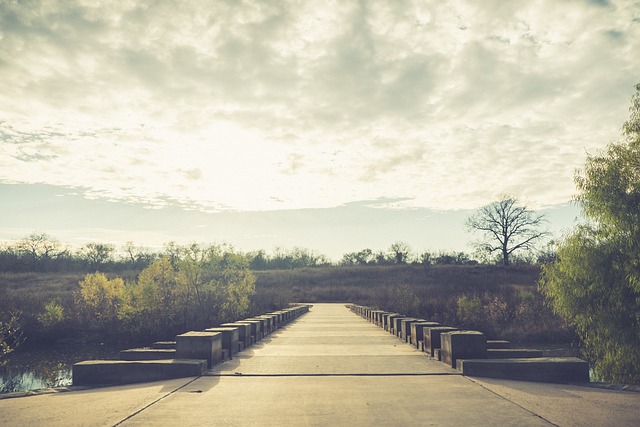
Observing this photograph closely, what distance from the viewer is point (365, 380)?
7.38 meters

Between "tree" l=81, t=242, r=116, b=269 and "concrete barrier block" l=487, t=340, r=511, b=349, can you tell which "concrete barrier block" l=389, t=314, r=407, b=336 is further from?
"tree" l=81, t=242, r=116, b=269

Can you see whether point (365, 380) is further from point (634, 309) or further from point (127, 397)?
point (634, 309)

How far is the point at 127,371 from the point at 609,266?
11941 millimetres

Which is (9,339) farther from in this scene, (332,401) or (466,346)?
(466,346)

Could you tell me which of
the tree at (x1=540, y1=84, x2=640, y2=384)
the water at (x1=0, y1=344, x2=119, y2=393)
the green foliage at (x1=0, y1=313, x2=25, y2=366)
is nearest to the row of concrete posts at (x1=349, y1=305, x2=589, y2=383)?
the tree at (x1=540, y1=84, x2=640, y2=384)

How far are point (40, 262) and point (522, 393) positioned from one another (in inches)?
3724

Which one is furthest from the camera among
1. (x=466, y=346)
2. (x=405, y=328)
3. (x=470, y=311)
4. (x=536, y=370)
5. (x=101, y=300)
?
(x=101, y=300)

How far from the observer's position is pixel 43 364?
1766 centimetres

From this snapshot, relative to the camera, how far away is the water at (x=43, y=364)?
1368 cm

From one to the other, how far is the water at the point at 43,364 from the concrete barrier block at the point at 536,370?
9.68 metres

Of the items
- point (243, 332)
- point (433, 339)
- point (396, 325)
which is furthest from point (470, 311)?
point (243, 332)

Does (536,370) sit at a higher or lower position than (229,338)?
lower

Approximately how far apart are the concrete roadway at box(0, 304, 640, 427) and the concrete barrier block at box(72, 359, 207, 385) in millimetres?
362

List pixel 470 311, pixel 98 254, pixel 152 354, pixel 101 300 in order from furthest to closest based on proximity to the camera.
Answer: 1. pixel 98 254
2. pixel 101 300
3. pixel 470 311
4. pixel 152 354
